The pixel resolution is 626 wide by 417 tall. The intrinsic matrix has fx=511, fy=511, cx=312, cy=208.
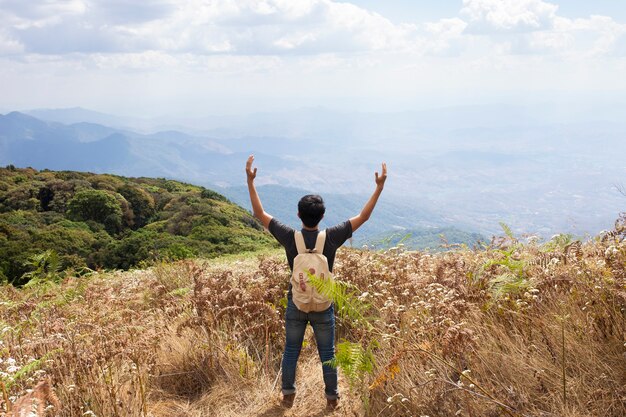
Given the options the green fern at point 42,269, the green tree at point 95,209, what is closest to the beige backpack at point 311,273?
the green fern at point 42,269

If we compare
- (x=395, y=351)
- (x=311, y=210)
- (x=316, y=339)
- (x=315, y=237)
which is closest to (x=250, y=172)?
(x=311, y=210)

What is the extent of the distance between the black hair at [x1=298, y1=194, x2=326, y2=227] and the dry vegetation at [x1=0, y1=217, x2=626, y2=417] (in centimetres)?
95

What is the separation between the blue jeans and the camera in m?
4.65

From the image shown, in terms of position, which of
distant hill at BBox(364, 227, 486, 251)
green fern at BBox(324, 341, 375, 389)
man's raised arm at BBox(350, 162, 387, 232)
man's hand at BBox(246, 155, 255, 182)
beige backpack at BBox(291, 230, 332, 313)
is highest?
man's hand at BBox(246, 155, 255, 182)

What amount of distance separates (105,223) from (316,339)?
27231mm

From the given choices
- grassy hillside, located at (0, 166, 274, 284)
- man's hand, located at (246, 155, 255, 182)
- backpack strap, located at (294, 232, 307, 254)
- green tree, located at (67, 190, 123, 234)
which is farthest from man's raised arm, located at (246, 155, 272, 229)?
green tree, located at (67, 190, 123, 234)

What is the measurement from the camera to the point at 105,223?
29234 millimetres

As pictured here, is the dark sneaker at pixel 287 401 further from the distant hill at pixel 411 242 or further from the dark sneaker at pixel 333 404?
the distant hill at pixel 411 242

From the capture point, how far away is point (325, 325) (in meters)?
4.66

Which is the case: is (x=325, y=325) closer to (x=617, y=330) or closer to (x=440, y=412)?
(x=440, y=412)

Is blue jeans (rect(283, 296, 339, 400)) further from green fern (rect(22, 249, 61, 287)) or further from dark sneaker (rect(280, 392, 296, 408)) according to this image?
green fern (rect(22, 249, 61, 287))

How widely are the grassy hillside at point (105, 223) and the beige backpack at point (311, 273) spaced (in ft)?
49.5

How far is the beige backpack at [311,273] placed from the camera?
4430mm

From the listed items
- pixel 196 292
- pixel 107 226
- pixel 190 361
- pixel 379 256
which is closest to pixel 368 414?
pixel 190 361
